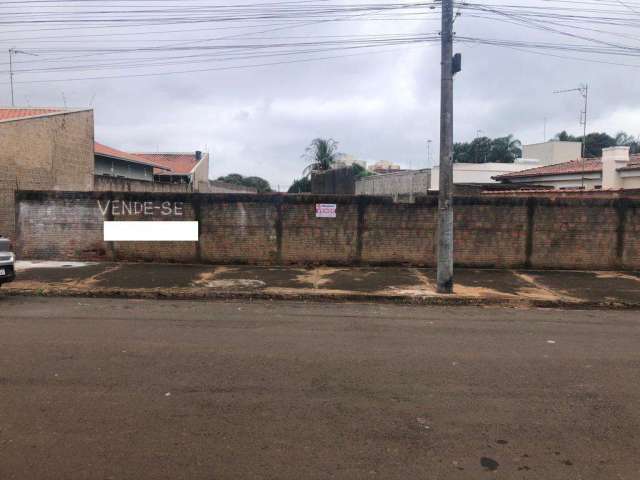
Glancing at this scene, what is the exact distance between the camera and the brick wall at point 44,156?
15239mm

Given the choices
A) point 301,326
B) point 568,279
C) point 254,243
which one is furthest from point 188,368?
point 568,279

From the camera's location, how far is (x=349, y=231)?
1314 centimetres

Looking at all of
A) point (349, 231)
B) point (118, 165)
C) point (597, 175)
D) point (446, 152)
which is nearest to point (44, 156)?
point (118, 165)

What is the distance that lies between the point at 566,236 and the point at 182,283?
31.2ft

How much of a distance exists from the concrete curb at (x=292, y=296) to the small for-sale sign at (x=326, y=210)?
3.66 m

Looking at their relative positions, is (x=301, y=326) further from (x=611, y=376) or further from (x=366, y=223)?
(x=366, y=223)

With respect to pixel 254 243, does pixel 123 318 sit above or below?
below

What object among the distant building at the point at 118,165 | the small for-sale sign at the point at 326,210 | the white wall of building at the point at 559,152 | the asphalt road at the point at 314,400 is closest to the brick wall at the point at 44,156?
the distant building at the point at 118,165

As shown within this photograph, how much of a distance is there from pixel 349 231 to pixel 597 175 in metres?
14.4

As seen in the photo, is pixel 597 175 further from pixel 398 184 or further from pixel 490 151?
pixel 490 151

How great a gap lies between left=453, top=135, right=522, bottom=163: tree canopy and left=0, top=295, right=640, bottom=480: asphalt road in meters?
50.1

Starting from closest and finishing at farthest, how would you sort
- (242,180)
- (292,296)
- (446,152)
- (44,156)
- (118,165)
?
(292,296) < (446,152) < (44,156) < (118,165) < (242,180)

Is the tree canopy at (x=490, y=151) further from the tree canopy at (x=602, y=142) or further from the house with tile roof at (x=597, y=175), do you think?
the house with tile roof at (x=597, y=175)

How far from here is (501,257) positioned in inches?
514
